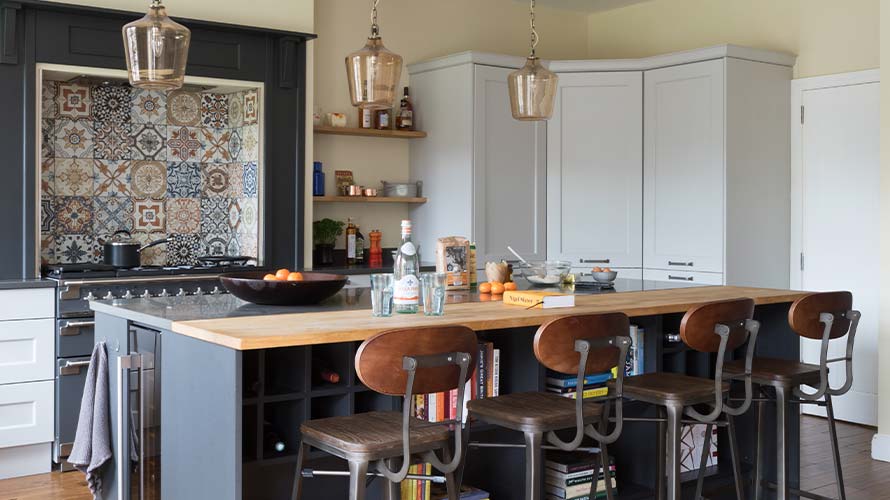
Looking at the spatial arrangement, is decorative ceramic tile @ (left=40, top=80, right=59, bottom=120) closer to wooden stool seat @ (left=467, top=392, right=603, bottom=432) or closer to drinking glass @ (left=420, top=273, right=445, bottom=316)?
drinking glass @ (left=420, top=273, right=445, bottom=316)

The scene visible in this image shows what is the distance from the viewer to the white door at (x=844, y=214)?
551 centimetres

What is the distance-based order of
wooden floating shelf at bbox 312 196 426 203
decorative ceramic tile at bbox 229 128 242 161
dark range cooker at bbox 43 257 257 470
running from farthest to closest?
wooden floating shelf at bbox 312 196 426 203 → decorative ceramic tile at bbox 229 128 242 161 → dark range cooker at bbox 43 257 257 470

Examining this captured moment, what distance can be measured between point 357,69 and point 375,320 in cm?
82

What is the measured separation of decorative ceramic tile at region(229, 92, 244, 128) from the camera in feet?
18.0

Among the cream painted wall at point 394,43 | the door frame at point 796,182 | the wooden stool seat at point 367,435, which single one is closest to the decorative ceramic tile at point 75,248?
the cream painted wall at point 394,43

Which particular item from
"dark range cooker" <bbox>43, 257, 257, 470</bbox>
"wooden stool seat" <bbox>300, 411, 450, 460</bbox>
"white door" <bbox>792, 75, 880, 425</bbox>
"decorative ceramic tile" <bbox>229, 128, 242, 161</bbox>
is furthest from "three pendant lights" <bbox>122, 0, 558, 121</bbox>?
"white door" <bbox>792, 75, 880, 425</bbox>

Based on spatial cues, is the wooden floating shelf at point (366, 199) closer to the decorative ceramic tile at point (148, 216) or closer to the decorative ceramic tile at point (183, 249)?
the decorative ceramic tile at point (183, 249)

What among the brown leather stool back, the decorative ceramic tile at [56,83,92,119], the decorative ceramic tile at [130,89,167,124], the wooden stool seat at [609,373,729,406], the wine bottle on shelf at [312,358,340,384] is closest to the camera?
the brown leather stool back

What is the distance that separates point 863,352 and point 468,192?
254 centimetres

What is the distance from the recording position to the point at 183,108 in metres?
5.44

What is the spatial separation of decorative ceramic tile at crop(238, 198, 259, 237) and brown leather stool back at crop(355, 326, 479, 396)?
120 inches

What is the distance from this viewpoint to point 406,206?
6.40 meters

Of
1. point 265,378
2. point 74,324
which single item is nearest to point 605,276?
point 265,378

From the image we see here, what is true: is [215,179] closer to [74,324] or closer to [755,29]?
[74,324]
